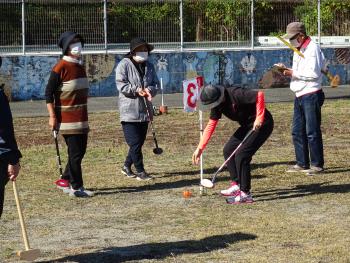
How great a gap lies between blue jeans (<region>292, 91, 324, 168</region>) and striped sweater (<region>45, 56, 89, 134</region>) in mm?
3040

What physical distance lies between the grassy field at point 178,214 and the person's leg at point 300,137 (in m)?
0.32

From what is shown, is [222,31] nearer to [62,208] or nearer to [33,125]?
[33,125]

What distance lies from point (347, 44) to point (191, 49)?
17.3ft

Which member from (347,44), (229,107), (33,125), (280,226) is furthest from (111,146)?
(347,44)

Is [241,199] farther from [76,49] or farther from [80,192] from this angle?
[76,49]

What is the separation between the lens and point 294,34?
37.4 feet

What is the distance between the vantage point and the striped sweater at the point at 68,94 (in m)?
10.4

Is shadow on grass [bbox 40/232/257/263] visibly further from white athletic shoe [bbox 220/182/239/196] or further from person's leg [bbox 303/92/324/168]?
person's leg [bbox 303/92/324/168]

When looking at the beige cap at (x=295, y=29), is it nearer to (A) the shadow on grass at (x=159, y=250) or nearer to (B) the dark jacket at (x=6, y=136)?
(A) the shadow on grass at (x=159, y=250)

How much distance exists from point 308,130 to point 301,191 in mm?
1283

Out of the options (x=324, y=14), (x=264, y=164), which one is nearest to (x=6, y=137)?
(x=264, y=164)

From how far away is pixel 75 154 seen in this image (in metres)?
10.5

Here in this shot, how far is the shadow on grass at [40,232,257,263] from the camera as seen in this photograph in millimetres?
7828

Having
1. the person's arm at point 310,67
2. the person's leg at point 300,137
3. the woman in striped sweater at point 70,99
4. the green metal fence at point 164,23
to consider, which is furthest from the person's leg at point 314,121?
the green metal fence at point 164,23
